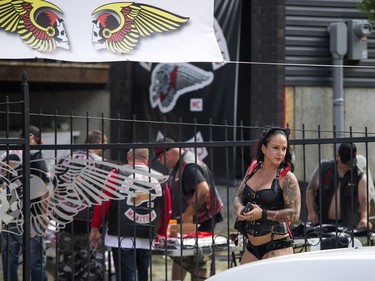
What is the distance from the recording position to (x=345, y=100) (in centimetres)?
1459

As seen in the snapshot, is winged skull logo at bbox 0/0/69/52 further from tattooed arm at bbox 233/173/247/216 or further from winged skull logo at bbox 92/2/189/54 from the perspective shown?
tattooed arm at bbox 233/173/247/216

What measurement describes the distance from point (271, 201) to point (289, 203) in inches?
5.9

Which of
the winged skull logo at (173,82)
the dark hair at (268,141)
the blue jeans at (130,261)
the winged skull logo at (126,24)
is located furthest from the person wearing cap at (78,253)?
the winged skull logo at (173,82)

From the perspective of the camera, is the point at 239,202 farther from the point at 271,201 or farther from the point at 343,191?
the point at 343,191

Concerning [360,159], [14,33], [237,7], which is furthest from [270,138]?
[237,7]

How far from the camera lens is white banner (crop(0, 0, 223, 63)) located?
21.6ft

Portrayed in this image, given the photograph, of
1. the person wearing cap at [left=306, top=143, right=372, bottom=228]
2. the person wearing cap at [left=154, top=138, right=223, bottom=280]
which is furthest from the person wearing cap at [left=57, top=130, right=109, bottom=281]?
the person wearing cap at [left=306, top=143, right=372, bottom=228]

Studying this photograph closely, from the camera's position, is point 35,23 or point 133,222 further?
point 133,222

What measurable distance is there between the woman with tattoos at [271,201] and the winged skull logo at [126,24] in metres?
1.14

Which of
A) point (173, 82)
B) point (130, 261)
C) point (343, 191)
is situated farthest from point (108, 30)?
point (173, 82)

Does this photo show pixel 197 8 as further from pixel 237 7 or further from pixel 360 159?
pixel 237 7

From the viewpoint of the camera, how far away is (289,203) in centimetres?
677

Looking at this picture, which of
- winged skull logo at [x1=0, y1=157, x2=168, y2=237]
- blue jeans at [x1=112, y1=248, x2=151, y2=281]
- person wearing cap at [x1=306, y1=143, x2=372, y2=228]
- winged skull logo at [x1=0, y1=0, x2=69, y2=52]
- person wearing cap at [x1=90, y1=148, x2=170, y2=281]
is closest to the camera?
Result: winged skull logo at [x1=0, y1=0, x2=69, y2=52]

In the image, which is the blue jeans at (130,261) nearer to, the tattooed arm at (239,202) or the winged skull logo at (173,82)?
the tattooed arm at (239,202)
